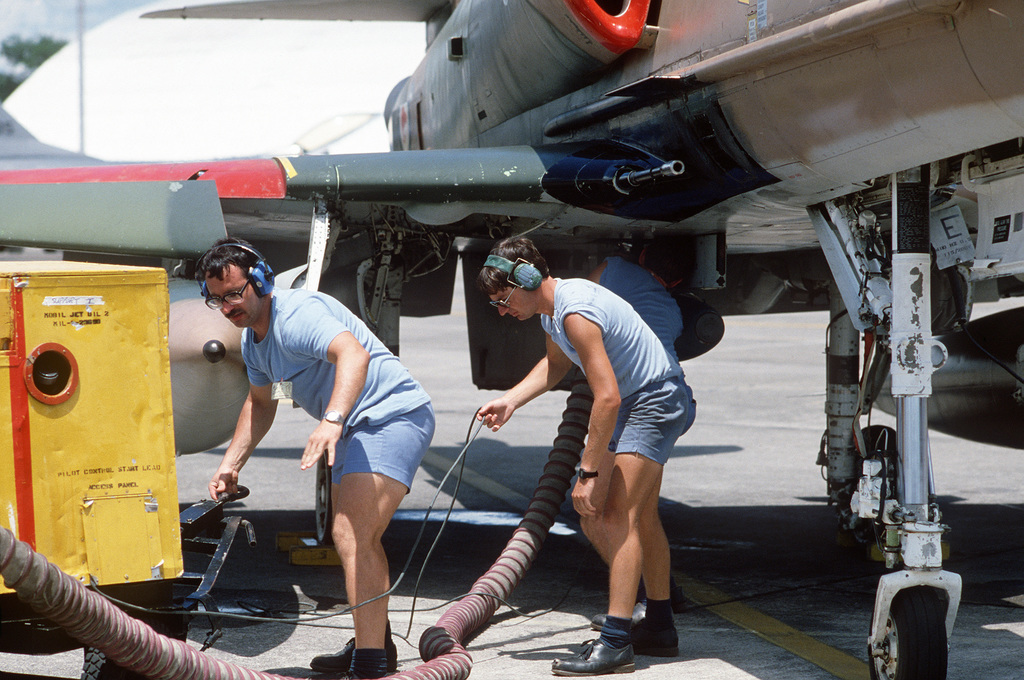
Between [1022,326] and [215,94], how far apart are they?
62.9m

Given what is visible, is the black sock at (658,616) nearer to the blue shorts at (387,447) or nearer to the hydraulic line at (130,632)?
the hydraulic line at (130,632)

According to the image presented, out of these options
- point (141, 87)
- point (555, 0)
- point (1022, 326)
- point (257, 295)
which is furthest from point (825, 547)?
point (141, 87)

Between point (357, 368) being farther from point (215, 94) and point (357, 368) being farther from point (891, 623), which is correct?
point (215, 94)

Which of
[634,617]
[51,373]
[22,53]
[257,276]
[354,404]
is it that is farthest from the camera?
[22,53]

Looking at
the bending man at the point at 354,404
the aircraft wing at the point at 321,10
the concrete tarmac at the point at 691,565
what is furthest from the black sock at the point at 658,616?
the aircraft wing at the point at 321,10

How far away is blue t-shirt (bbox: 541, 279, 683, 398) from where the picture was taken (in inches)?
178

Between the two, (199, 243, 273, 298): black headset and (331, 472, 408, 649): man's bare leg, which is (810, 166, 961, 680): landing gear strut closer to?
(331, 472, 408, 649): man's bare leg

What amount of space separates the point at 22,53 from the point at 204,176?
9859 centimetres

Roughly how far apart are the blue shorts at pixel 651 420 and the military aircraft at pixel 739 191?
2.58 feet

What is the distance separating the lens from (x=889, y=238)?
4910 millimetres

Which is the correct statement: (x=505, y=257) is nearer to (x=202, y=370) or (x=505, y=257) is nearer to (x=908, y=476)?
(x=908, y=476)

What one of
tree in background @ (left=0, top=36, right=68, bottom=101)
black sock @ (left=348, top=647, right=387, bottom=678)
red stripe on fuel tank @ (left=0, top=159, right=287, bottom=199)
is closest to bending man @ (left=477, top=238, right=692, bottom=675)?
black sock @ (left=348, top=647, right=387, bottom=678)

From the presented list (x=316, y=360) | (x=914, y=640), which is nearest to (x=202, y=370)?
(x=316, y=360)

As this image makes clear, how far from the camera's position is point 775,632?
526 cm
